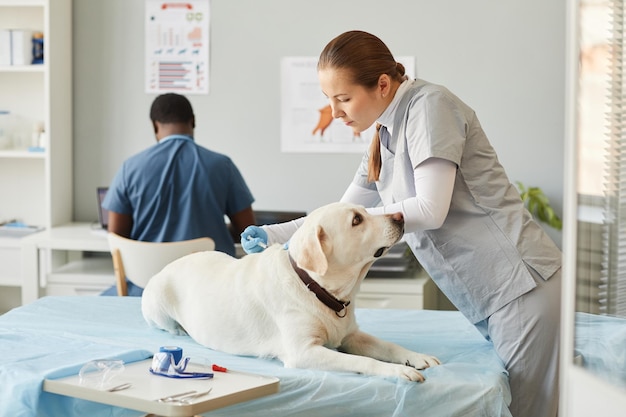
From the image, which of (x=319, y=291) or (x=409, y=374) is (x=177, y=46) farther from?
(x=409, y=374)

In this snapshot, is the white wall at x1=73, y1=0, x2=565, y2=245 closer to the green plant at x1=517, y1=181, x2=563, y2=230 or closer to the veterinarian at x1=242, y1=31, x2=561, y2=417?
the green plant at x1=517, y1=181, x2=563, y2=230

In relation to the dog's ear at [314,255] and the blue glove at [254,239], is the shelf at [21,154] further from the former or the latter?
the dog's ear at [314,255]

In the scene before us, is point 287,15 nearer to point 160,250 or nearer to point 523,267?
point 160,250

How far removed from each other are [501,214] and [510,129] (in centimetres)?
202

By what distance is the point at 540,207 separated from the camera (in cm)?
378

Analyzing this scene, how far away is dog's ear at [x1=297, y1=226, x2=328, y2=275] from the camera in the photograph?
5.98 ft

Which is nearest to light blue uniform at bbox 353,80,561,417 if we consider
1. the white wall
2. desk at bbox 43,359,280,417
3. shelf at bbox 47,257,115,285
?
desk at bbox 43,359,280,417

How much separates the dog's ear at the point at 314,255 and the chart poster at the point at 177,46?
2.45 metres

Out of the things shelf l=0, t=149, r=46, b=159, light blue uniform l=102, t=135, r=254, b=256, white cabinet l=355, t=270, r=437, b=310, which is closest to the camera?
light blue uniform l=102, t=135, r=254, b=256

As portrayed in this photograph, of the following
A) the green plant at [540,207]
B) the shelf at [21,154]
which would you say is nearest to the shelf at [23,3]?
the shelf at [21,154]

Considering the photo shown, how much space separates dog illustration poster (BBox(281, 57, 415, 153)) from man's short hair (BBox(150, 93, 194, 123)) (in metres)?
0.84

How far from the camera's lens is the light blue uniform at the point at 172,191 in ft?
10.7

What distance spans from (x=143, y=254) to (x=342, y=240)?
1.39 m

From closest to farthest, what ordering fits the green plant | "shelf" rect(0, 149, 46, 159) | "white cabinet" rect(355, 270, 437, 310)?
"white cabinet" rect(355, 270, 437, 310) → the green plant → "shelf" rect(0, 149, 46, 159)
